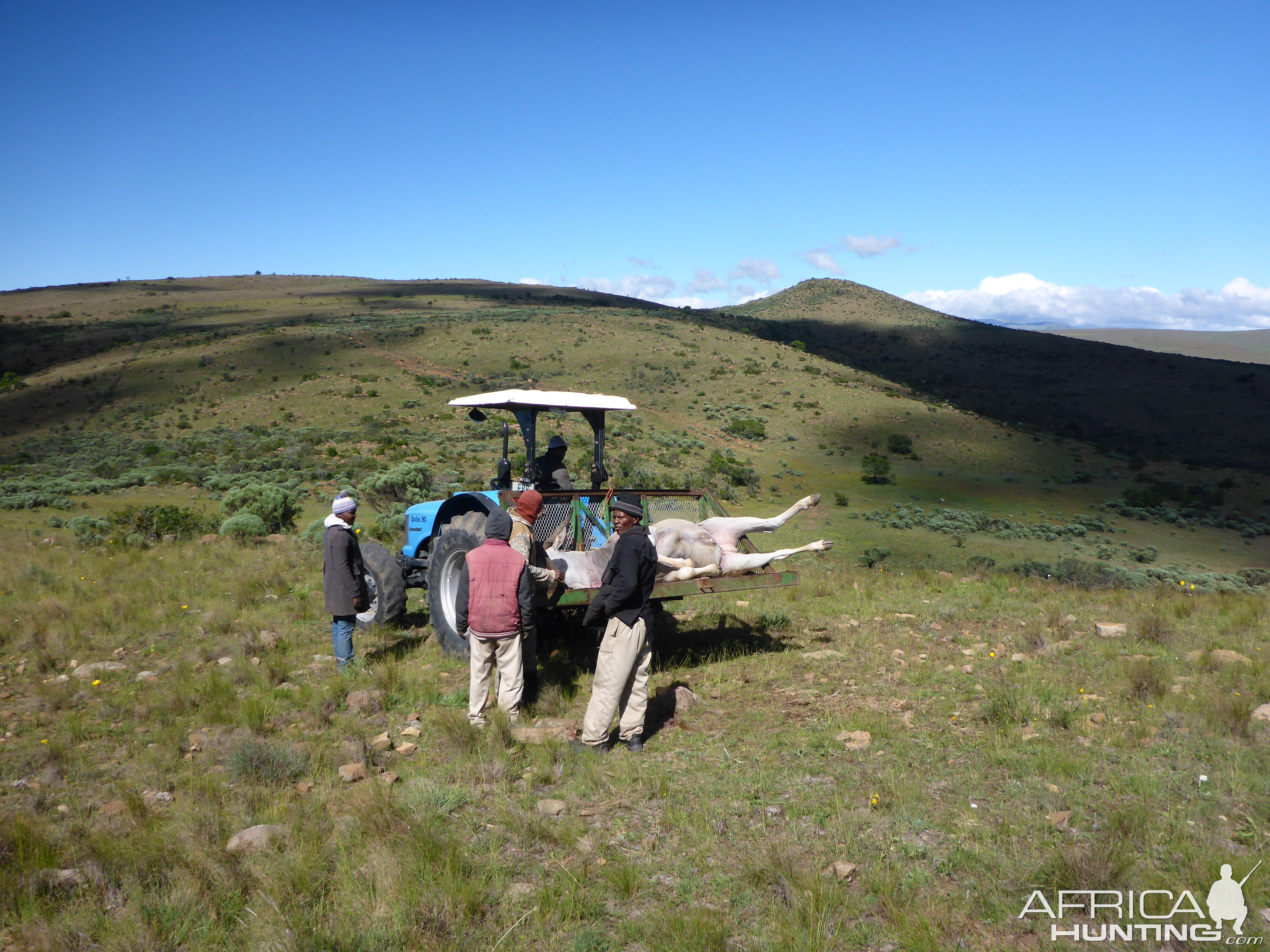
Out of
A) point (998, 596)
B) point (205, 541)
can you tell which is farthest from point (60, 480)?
point (998, 596)

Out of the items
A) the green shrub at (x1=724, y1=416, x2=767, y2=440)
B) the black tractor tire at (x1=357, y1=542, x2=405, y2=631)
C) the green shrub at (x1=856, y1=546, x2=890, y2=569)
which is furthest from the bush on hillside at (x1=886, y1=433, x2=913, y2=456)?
the black tractor tire at (x1=357, y1=542, x2=405, y2=631)

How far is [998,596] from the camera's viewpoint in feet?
37.8

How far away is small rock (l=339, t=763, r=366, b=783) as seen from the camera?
18.4 ft

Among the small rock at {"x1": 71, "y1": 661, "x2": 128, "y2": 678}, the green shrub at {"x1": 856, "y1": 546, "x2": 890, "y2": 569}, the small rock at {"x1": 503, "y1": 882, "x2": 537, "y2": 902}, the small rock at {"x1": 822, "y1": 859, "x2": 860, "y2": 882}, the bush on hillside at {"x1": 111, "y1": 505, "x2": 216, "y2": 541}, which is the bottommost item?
the green shrub at {"x1": 856, "y1": 546, "x2": 890, "y2": 569}

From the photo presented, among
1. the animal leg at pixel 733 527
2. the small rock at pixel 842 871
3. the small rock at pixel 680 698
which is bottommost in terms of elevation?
the small rock at pixel 680 698

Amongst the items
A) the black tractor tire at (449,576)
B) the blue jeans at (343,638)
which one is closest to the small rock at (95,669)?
the blue jeans at (343,638)

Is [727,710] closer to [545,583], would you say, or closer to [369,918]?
[545,583]

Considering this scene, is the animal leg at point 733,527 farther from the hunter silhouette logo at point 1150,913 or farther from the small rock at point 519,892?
the hunter silhouette logo at point 1150,913

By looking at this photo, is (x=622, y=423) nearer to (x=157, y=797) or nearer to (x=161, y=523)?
(x=161, y=523)

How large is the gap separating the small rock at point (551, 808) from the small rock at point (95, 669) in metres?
5.49

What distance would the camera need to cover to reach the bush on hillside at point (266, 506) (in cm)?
1816

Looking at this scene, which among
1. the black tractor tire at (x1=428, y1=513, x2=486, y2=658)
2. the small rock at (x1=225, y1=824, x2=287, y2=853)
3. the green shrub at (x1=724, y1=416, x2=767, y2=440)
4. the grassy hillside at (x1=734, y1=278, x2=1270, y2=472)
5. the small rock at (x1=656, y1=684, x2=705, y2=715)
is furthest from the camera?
the grassy hillside at (x1=734, y1=278, x2=1270, y2=472)

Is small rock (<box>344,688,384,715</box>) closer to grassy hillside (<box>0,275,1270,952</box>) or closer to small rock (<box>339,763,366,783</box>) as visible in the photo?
grassy hillside (<box>0,275,1270,952</box>)

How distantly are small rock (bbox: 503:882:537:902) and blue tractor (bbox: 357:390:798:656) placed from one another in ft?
9.48
